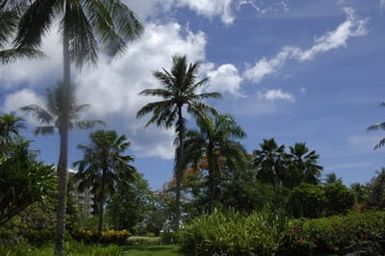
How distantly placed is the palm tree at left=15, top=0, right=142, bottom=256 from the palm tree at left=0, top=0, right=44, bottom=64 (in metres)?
0.53

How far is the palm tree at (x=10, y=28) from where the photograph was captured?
20.7 metres

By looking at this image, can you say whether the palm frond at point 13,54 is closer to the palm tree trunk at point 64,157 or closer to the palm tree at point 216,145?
the palm tree trunk at point 64,157

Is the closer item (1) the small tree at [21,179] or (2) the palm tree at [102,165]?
(1) the small tree at [21,179]

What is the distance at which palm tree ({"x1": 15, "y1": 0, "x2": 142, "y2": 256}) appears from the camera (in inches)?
806

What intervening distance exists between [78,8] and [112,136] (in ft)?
93.5

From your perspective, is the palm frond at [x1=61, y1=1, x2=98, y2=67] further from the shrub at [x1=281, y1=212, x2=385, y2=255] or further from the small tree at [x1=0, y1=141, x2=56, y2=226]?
the shrub at [x1=281, y1=212, x2=385, y2=255]

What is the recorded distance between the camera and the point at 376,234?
21141mm

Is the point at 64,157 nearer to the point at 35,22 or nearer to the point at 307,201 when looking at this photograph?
the point at 35,22

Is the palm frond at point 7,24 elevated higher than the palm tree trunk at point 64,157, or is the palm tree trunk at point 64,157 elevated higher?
the palm frond at point 7,24

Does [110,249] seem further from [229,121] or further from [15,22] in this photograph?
[229,121]

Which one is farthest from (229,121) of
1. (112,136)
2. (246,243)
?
(246,243)

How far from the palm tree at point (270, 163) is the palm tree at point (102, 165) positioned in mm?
12659

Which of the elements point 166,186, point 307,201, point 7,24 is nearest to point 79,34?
point 7,24

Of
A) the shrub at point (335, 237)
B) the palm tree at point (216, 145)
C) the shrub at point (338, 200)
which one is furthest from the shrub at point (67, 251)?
the shrub at point (338, 200)
